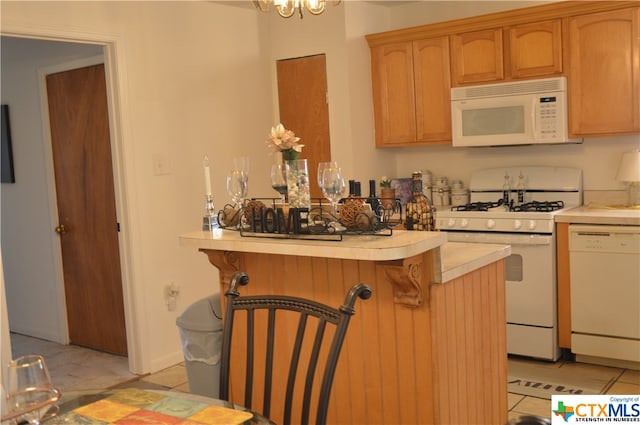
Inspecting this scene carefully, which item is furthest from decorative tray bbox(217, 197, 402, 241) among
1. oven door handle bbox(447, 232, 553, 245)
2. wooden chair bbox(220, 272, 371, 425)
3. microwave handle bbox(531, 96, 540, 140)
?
microwave handle bbox(531, 96, 540, 140)

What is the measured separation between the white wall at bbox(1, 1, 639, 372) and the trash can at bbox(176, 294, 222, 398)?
1.23 meters

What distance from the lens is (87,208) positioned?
189 inches

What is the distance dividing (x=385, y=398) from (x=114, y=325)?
2693 mm

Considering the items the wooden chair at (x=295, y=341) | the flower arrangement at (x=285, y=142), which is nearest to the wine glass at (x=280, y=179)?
the flower arrangement at (x=285, y=142)

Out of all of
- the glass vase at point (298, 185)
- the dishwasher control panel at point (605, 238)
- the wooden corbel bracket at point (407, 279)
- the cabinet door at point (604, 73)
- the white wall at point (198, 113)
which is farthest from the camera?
the white wall at point (198, 113)

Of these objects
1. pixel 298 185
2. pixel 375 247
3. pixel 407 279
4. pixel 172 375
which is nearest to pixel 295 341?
pixel 375 247

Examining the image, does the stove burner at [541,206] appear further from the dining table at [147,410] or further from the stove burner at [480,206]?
the dining table at [147,410]

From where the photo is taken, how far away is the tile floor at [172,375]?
144 inches

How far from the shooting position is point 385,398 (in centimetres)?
268

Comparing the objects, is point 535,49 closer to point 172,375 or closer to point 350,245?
point 350,245

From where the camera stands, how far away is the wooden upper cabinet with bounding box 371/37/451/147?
4.76 m

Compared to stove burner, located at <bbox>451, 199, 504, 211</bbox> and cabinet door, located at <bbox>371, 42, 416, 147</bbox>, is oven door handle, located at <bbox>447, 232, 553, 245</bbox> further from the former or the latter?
cabinet door, located at <bbox>371, 42, 416, 147</bbox>

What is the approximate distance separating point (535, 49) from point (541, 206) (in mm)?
1002

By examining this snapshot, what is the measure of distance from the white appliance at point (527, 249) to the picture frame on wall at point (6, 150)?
331 cm
